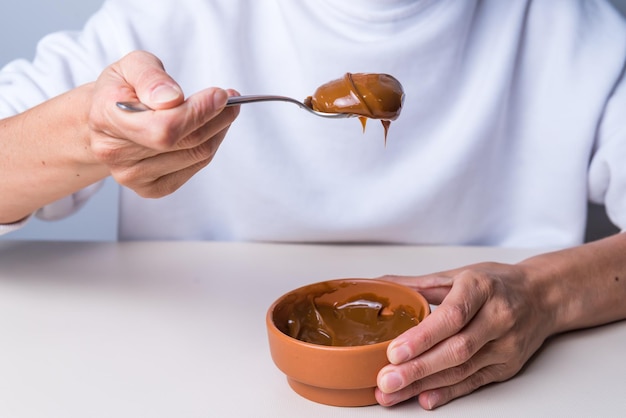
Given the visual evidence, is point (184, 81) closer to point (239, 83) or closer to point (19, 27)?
point (239, 83)

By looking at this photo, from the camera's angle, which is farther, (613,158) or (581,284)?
(613,158)

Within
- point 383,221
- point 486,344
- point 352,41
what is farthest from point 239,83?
point 486,344

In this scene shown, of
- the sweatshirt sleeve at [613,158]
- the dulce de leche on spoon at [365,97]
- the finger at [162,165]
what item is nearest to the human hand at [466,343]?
the dulce de leche on spoon at [365,97]

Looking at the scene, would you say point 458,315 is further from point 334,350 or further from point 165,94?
point 165,94

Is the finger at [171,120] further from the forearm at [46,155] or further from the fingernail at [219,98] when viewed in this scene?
the forearm at [46,155]

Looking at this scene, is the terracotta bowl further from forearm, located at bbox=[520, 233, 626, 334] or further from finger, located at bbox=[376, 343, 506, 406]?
forearm, located at bbox=[520, 233, 626, 334]

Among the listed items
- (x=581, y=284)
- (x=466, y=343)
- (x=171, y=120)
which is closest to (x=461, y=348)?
(x=466, y=343)
